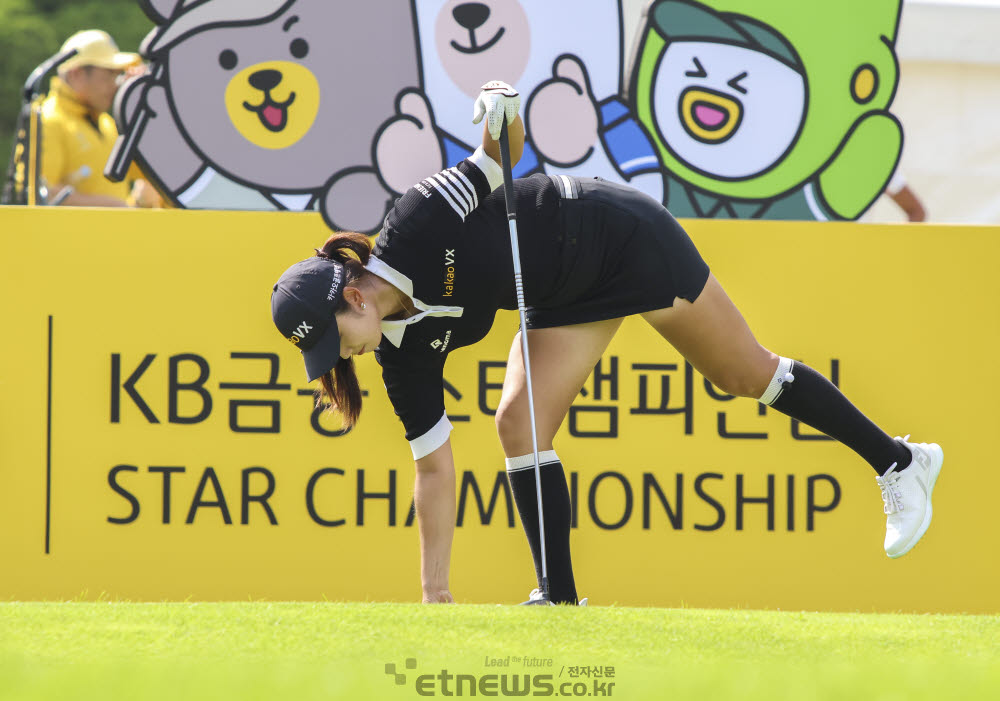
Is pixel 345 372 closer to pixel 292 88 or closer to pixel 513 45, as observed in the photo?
pixel 292 88

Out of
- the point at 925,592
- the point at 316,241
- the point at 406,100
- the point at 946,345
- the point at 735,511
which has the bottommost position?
the point at 925,592

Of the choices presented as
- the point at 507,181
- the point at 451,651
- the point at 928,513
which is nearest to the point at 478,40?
the point at 507,181

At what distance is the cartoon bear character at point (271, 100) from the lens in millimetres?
4977

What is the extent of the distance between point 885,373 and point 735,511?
82 centimetres

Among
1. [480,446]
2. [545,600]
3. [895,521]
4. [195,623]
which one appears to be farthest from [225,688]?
[480,446]

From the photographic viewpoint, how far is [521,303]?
330 cm

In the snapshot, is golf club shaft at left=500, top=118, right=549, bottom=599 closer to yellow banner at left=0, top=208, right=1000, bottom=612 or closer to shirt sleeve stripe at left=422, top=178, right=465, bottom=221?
shirt sleeve stripe at left=422, top=178, right=465, bottom=221

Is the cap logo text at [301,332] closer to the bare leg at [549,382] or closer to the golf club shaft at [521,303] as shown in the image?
the golf club shaft at [521,303]

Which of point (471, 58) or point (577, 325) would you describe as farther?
point (471, 58)

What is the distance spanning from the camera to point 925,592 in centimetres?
476

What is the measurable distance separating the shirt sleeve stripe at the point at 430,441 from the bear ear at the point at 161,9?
2.48 m

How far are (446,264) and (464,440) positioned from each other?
1627mm

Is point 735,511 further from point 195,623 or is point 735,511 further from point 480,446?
point 195,623

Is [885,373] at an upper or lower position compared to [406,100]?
lower
